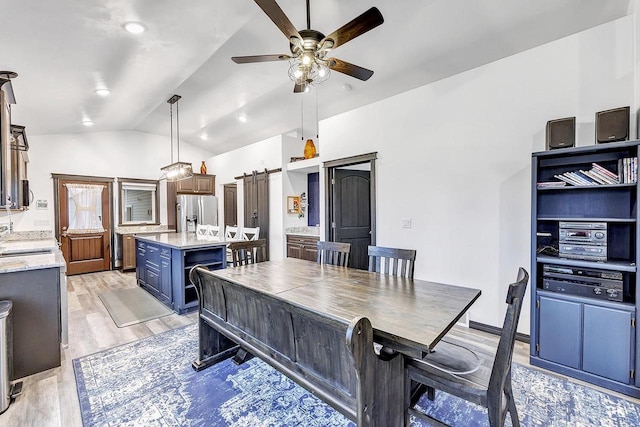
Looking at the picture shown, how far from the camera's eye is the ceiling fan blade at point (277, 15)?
5.81ft

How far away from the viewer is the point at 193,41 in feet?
9.56

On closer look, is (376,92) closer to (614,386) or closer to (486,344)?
(486,344)

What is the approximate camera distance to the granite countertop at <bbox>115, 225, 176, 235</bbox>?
6.68 metres

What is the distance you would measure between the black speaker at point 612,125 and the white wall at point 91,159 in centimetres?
792

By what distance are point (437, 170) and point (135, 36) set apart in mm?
3344

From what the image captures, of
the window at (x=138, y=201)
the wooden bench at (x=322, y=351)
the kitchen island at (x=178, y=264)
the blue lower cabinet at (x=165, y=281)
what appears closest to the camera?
the wooden bench at (x=322, y=351)

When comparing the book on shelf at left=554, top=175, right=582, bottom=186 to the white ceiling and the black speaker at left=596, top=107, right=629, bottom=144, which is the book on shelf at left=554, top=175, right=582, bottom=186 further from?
the white ceiling

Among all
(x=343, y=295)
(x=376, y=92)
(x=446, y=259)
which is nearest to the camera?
(x=343, y=295)

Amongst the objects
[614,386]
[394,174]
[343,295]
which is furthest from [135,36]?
[614,386]

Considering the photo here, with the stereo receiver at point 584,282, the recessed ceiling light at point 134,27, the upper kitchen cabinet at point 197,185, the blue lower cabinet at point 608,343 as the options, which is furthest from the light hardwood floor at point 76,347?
the recessed ceiling light at point 134,27

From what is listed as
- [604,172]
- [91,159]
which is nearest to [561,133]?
[604,172]

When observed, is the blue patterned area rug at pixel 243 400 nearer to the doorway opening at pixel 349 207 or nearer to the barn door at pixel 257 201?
the doorway opening at pixel 349 207

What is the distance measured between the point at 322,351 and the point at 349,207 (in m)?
3.54

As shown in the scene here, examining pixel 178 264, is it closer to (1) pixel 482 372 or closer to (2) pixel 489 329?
(1) pixel 482 372
